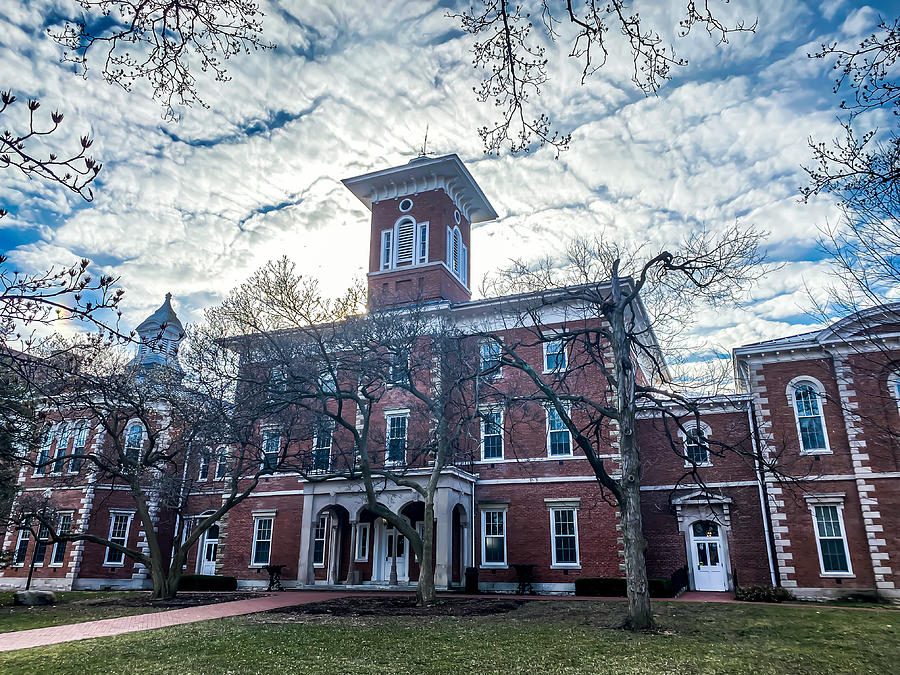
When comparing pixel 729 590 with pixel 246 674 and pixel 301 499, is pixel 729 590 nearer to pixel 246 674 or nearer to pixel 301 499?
pixel 301 499

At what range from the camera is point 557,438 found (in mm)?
27469

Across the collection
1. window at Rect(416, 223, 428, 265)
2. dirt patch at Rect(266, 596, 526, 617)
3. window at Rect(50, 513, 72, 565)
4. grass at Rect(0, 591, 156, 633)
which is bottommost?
grass at Rect(0, 591, 156, 633)

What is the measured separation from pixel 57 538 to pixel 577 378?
19336 mm

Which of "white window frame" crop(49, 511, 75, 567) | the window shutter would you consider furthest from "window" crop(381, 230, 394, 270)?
"white window frame" crop(49, 511, 75, 567)

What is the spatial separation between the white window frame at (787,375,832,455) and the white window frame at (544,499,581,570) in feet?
28.8

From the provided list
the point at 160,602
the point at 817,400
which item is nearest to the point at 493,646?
the point at 160,602

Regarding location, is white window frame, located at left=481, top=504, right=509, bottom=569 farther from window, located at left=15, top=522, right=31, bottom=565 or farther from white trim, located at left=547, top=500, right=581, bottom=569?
window, located at left=15, top=522, right=31, bottom=565

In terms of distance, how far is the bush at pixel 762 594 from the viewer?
21375 millimetres

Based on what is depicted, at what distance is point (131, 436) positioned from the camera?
1366 inches

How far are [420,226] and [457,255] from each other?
109 inches

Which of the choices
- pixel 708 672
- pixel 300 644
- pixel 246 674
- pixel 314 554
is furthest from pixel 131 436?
pixel 708 672

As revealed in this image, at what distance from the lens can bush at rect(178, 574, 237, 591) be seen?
29.2 m

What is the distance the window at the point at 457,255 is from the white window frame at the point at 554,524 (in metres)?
14.1

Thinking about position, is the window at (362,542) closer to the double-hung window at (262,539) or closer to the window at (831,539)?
the double-hung window at (262,539)
